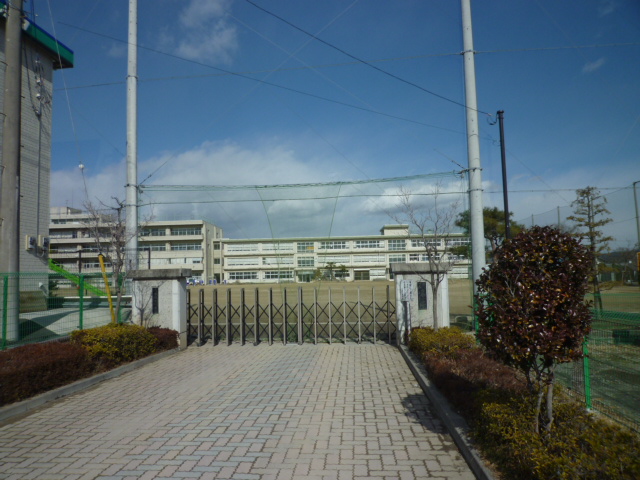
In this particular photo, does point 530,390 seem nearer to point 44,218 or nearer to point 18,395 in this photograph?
point 18,395

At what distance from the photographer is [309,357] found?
Result: 412 inches

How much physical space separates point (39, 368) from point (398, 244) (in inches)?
441

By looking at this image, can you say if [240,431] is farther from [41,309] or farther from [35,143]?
[35,143]

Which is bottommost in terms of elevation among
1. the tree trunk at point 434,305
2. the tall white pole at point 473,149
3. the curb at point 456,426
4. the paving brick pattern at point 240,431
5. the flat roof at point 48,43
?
the paving brick pattern at point 240,431

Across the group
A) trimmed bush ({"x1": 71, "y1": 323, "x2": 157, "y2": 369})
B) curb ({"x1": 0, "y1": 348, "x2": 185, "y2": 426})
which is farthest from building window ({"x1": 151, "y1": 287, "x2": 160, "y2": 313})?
curb ({"x1": 0, "y1": 348, "x2": 185, "y2": 426})

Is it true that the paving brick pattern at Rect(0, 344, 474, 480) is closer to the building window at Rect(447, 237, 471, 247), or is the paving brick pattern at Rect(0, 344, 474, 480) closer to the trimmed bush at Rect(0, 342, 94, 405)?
the trimmed bush at Rect(0, 342, 94, 405)

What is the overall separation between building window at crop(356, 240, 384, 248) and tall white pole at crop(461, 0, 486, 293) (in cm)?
521

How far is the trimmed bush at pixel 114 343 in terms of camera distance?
28.4 ft

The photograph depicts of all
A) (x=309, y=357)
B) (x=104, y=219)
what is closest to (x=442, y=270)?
(x=309, y=357)

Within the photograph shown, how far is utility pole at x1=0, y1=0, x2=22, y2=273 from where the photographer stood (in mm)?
10391

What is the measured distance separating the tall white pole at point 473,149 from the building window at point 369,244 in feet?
17.1

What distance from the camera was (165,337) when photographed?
36.3ft

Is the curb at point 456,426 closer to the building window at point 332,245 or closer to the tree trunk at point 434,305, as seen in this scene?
the tree trunk at point 434,305

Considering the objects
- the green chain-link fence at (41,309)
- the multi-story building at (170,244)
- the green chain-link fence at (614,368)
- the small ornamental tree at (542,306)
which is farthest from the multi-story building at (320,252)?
the multi-story building at (170,244)
